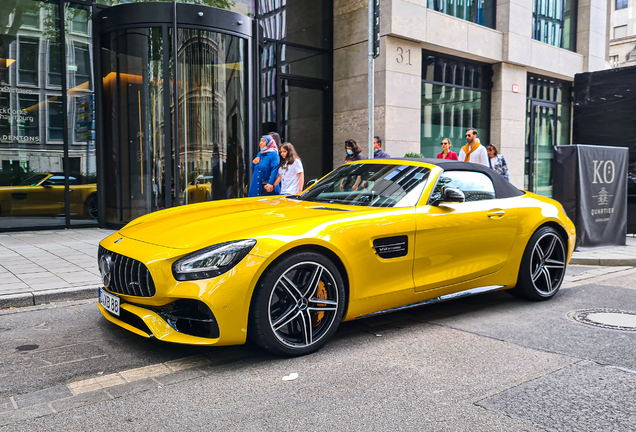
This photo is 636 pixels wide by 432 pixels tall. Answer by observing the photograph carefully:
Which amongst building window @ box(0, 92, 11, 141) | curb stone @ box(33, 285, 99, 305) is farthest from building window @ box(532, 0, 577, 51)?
curb stone @ box(33, 285, 99, 305)

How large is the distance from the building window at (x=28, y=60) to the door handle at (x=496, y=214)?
370 inches

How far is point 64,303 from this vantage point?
555 cm

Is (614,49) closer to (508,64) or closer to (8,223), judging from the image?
(508,64)

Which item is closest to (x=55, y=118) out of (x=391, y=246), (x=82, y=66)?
(x=82, y=66)

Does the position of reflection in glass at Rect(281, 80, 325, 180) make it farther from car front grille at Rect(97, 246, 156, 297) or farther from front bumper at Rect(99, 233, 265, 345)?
front bumper at Rect(99, 233, 265, 345)

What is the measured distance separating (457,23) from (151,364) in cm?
1392

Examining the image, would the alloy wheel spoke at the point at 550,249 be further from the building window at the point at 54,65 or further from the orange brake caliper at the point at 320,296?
the building window at the point at 54,65

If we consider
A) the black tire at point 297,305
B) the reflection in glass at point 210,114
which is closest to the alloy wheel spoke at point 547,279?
the black tire at point 297,305

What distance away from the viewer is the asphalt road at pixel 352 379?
2936 mm

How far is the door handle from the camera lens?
5.15 meters

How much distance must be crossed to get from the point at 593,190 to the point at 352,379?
23.6 feet

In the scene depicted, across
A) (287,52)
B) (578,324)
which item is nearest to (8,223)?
(287,52)

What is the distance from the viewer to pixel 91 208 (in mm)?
11398

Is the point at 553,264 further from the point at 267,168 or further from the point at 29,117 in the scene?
the point at 29,117
